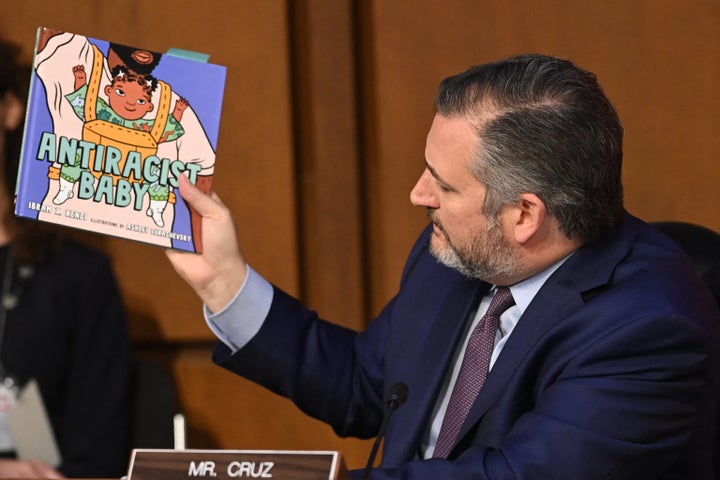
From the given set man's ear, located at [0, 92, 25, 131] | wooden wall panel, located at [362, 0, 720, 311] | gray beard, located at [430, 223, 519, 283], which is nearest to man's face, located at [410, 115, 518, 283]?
gray beard, located at [430, 223, 519, 283]

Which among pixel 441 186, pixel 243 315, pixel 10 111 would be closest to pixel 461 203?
pixel 441 186

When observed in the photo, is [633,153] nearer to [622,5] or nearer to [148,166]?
[622,5]

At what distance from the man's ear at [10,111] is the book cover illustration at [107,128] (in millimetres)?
1026

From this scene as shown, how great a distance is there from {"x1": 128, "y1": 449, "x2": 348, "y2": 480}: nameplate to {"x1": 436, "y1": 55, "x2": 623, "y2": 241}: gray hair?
57cm

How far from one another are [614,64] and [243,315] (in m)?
1.22

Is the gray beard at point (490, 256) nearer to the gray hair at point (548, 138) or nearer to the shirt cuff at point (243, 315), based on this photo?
the gray hair at point (548, 138)

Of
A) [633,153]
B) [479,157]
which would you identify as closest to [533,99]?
[479,157]

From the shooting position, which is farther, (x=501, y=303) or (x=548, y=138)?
(x=501, y=303)

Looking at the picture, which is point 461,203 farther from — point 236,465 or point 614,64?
point 614,64

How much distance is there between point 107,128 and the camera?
179cm

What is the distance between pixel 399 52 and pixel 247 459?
5.21ft

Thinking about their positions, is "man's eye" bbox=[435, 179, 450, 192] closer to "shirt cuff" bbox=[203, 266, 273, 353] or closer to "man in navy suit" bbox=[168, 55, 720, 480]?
"man in navy suit" bbox=[168, 55, 720, 480]

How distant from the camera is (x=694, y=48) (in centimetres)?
265

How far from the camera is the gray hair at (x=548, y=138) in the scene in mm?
1698
